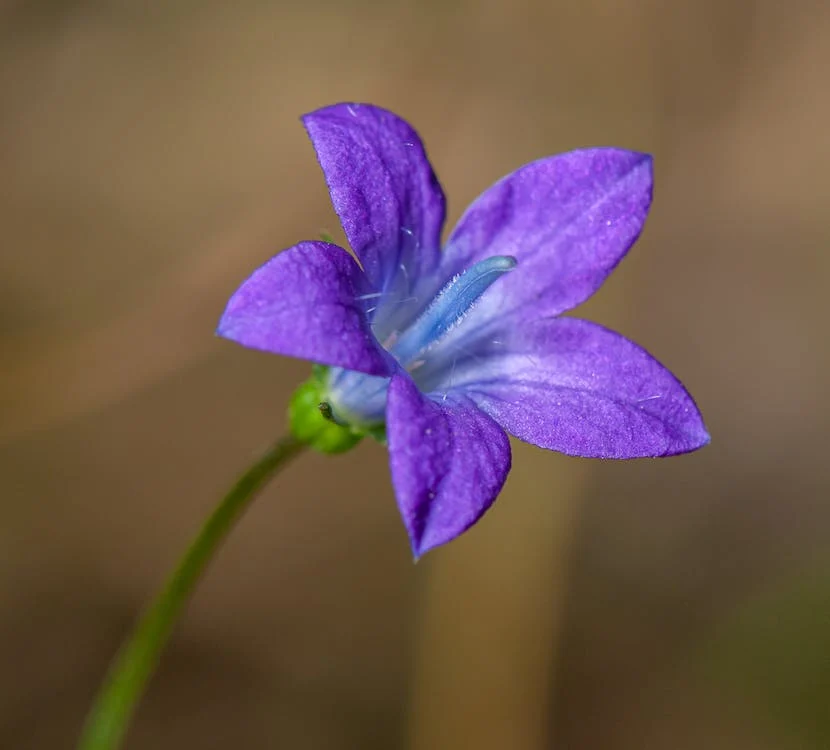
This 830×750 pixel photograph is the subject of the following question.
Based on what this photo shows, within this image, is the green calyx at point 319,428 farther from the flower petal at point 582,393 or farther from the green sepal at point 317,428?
the flower petal at point 582,393

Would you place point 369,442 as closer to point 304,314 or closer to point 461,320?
point 461,320

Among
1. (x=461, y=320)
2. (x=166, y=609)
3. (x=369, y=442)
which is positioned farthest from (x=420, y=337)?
(x=369, y=442)

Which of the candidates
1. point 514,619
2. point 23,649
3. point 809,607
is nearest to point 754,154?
point 809,607

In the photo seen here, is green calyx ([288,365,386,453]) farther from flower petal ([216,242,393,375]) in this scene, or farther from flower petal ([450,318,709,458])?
flower petal ([216,242,393,375])

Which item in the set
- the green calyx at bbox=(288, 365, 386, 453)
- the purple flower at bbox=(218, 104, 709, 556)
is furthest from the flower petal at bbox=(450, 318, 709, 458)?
the green calyx at bbox=(288, 365, 386, 453)

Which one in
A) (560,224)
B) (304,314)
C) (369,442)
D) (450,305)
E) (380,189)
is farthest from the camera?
(369,442)

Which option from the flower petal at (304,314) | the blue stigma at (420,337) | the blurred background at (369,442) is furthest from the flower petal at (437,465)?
the blurred background at (369,442)

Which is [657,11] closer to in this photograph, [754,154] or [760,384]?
[754,154]
